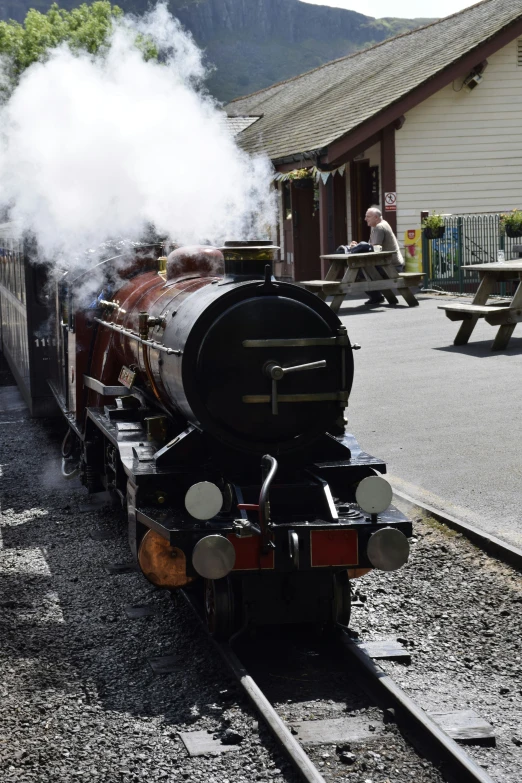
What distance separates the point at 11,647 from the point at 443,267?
52.4 feet

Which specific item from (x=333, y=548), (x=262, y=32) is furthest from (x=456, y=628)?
(x=262, y=32)

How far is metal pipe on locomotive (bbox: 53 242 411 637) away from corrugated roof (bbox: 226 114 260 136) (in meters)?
24.0

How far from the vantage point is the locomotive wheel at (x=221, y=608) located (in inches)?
189

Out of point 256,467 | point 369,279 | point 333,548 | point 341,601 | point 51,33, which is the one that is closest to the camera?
point 333,548

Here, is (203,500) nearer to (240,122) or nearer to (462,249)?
(462,249)

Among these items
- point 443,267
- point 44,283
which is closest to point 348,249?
point 443,267

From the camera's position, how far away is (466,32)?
2198cm

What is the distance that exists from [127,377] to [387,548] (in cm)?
240

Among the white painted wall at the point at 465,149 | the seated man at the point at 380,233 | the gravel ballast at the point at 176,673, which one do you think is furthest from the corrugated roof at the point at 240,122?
the gravel ballast at the point at 176,673

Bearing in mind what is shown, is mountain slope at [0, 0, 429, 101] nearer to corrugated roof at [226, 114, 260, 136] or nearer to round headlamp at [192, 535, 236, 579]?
corrugated roof at [226, 114, 260, 136]

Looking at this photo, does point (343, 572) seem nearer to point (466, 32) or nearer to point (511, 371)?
point (511, 371)

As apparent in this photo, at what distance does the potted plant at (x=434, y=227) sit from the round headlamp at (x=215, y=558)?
15.8 m

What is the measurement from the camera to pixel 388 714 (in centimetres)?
405

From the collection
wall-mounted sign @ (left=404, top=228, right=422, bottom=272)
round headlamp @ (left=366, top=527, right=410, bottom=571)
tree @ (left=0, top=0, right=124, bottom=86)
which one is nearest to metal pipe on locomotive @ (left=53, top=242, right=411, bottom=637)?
round headlamp @ (left=366, top=527, right=410, bottom=571)
